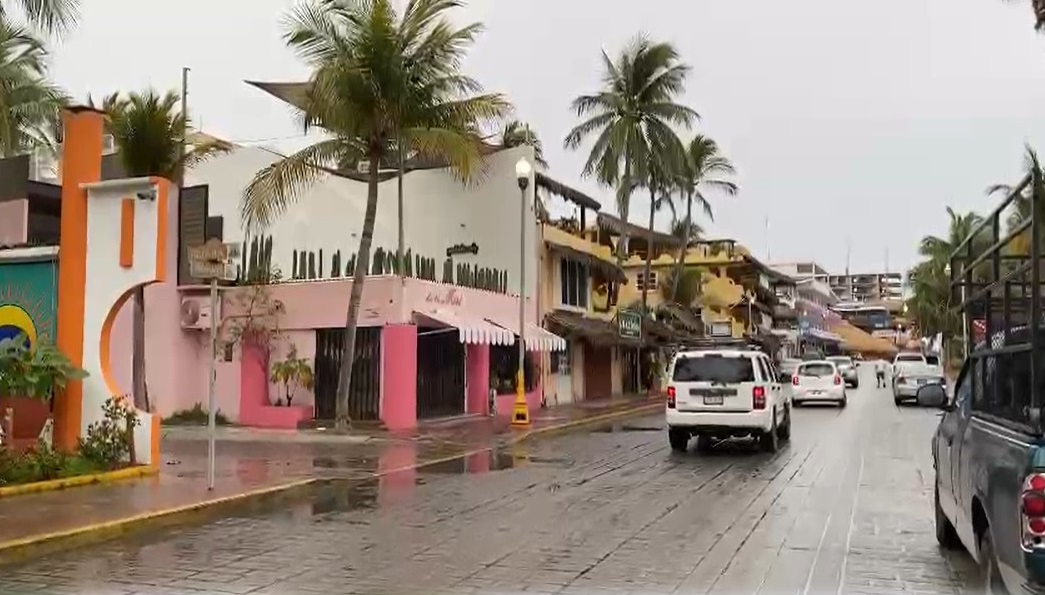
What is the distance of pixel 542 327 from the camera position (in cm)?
3416

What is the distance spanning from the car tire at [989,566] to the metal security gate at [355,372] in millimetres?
18721

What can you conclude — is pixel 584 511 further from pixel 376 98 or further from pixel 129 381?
pixel 129 381

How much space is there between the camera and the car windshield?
35.7 metres

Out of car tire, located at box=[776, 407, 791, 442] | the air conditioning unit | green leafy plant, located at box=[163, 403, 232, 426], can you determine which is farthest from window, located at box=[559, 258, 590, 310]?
car tire, located at box=[776, 407, 791, 442]

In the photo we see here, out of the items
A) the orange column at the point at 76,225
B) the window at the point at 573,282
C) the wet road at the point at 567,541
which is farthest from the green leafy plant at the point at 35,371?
the window at the point at 573,282

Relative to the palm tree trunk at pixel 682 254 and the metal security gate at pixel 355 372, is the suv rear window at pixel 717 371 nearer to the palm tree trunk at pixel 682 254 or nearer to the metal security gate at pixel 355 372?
the metal security gate at pixel 355 372

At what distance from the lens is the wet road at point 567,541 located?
7789mm

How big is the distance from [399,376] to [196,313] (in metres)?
5.98

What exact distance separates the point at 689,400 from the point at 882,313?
153 meters

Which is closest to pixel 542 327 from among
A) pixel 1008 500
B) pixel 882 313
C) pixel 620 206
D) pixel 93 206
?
pixel 620 206

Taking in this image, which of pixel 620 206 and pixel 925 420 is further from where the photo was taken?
pixel 620 206

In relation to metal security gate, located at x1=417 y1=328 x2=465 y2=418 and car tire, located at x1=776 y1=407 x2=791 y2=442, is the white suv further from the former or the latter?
metal security gate, located at x1=417 y1=328 x2=465 y2=418

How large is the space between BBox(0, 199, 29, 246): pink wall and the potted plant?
20.8ft

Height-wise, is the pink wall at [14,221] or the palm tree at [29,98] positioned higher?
the palm tree at [29,98]
